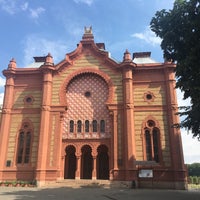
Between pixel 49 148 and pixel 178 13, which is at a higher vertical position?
pixel 178 13

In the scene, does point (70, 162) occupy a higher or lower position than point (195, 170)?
lower

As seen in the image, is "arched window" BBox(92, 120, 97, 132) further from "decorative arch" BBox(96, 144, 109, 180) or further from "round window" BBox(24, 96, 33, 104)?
"round window" BBox(24, 96, 33, 104)

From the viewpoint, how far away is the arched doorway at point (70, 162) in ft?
97.7

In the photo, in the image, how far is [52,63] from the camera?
31797mm

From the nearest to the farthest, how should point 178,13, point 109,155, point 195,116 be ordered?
point 178,13, point 195,116, point 109,155

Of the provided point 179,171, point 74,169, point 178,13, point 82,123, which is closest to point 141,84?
point 82,123

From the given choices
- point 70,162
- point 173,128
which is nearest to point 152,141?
point 173,128

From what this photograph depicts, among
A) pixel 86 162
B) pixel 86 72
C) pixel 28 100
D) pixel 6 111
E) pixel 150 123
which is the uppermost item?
pixel 86 72

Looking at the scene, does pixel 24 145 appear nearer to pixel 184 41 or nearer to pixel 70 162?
pixel 70 162

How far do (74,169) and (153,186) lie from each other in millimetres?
10066

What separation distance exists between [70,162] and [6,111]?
10451 mm

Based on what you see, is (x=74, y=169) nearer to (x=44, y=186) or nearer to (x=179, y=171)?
(x=44, y=186)

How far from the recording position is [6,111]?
3014cm

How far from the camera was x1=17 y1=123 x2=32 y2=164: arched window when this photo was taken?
93.9 ft
